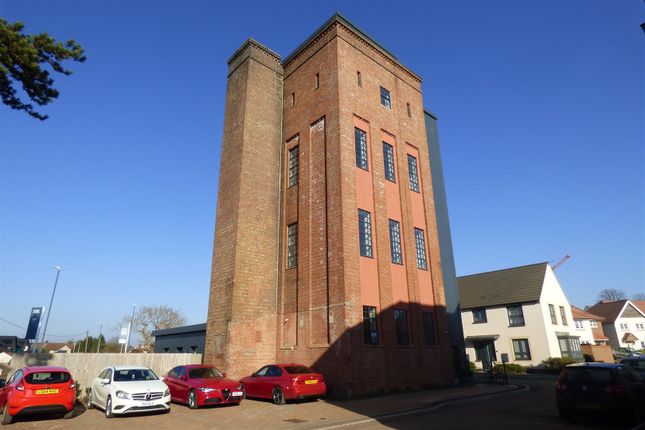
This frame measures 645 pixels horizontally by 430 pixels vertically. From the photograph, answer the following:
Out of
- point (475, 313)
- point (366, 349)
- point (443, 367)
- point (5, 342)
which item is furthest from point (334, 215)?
point (5, 342)

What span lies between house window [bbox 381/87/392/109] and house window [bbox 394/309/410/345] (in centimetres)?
1169

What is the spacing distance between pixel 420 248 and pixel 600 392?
12.6 metres

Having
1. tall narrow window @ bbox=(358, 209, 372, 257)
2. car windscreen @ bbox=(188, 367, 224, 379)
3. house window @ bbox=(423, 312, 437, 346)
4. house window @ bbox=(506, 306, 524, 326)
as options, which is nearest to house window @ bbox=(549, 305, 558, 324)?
house window @ bbox=(506, 306, 524, 326)

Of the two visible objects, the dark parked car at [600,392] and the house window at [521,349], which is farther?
the house window at [521,349]

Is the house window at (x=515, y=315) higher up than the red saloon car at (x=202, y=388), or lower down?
higher up

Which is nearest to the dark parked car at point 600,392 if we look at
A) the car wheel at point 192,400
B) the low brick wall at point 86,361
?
the car wheel at point 192,400

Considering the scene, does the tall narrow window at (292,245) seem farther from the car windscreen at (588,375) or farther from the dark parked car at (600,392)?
the dark parked car at (600,392)

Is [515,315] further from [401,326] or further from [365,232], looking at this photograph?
[365,232]

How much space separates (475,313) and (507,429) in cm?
3075

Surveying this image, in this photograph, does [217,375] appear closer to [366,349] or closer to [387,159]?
[366,349]

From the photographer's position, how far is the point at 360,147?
66.8ft

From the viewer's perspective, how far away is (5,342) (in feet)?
159

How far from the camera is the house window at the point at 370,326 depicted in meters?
16.9

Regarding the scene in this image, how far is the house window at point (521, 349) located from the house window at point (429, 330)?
1821cm
